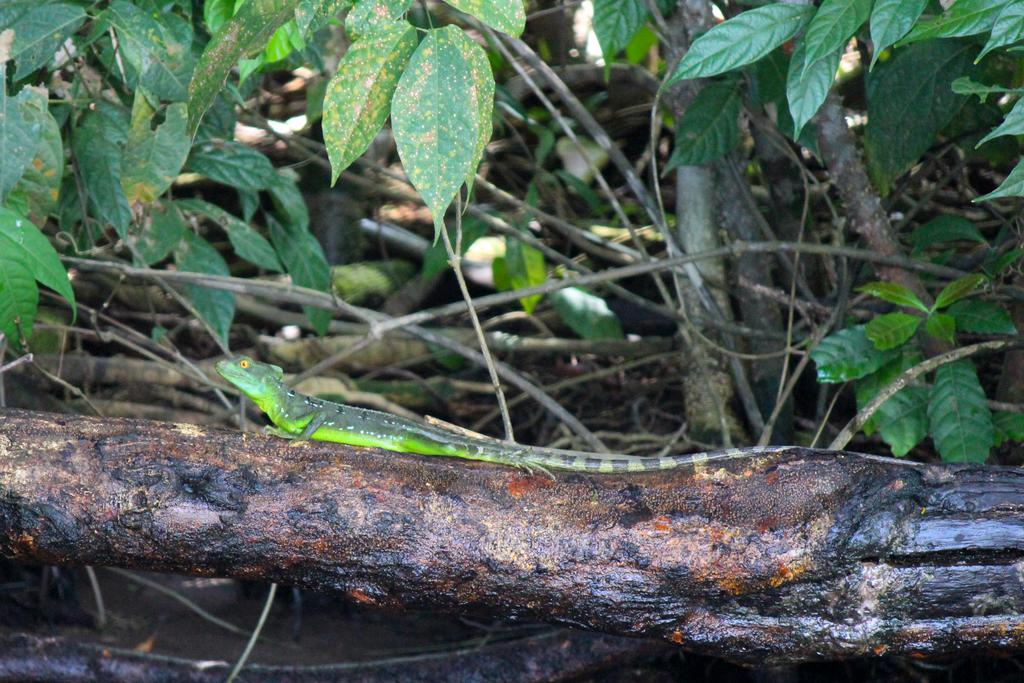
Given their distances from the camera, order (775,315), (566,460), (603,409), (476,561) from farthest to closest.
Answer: (603,409)
(775,315)
(566,460)
(476,561)

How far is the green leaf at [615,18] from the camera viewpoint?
369cm

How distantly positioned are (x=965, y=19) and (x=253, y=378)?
8.80ft

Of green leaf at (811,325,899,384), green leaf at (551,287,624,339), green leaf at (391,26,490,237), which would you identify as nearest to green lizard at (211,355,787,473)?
green leaf at (811,325,899,384)

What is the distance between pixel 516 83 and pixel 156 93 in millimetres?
3355

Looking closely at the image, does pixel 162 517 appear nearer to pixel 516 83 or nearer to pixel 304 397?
pixel 304 397

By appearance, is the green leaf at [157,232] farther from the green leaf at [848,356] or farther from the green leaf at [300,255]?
the green leaf at [848,356]

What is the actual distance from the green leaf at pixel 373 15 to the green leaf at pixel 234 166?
1.84 m

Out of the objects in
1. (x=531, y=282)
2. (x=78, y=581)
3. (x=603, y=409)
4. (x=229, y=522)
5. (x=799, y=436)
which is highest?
(x=229, y=522)

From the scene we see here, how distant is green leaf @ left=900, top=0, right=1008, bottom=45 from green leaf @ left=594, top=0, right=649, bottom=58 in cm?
133

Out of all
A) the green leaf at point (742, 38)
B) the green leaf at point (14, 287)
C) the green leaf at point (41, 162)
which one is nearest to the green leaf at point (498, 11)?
the green leaf at point (742, 38)

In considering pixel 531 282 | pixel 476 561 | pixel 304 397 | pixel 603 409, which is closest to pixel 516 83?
pixel 531 282

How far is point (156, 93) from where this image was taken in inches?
132

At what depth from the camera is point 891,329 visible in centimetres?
361

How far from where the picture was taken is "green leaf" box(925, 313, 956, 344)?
3.57 metres
